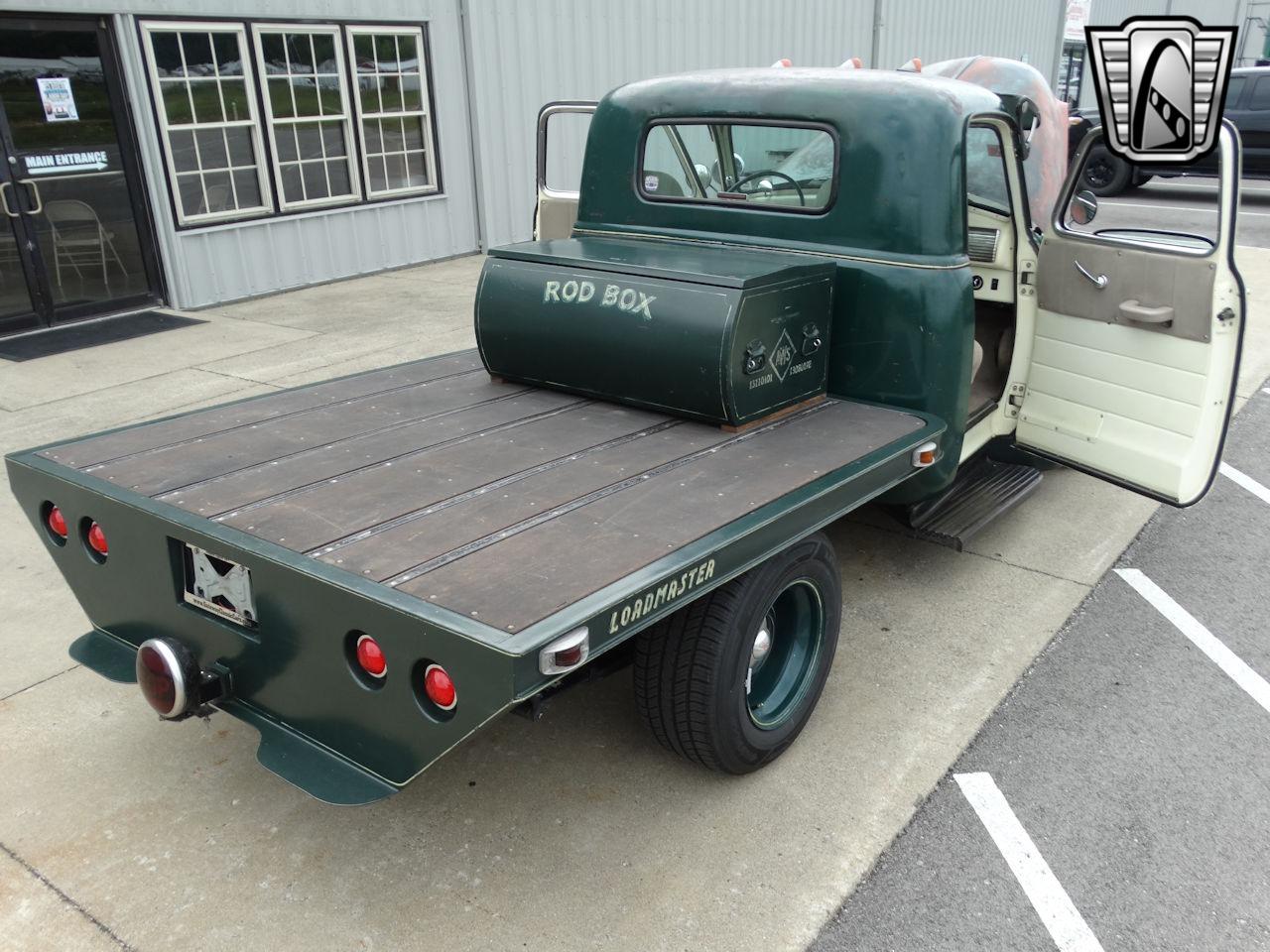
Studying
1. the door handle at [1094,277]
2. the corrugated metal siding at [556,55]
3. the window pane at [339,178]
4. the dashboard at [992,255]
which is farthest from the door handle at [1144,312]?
the corrugated metal siding at [556,55]

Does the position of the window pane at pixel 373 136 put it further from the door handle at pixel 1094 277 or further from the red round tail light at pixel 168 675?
the red round tail light at pixel 168 675

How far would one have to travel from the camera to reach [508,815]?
2988 millimetres

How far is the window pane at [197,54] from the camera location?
859 centimetres

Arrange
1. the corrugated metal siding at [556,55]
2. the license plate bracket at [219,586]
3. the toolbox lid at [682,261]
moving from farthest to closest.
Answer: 1. the corrugated metal siding at [556,55]
2. the toolbox lid at [682,261]
3. the license plate bracket at [219,586]

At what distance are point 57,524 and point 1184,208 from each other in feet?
54.3

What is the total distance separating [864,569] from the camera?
4.48 meters

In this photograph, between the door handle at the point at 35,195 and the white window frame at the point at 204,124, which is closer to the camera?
the door handle at the point at 35,195

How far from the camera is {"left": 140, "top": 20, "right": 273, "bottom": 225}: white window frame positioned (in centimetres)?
837

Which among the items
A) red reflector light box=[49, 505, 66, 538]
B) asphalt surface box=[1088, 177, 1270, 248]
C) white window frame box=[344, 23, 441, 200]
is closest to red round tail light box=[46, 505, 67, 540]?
red reflector light box=[49, 505, 66, 538]

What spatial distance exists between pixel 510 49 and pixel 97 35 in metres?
4.31

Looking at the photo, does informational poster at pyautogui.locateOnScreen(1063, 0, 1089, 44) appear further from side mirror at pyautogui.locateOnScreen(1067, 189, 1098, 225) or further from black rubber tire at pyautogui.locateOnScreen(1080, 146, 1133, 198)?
side mirror at pyautogui.locateOnScreen(1067, 189, 1098, 225)

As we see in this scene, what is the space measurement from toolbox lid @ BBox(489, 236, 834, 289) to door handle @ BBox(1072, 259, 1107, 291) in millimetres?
1048

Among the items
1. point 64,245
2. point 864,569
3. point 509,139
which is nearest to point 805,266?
point 864,569

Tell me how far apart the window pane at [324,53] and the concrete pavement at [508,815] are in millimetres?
6737
